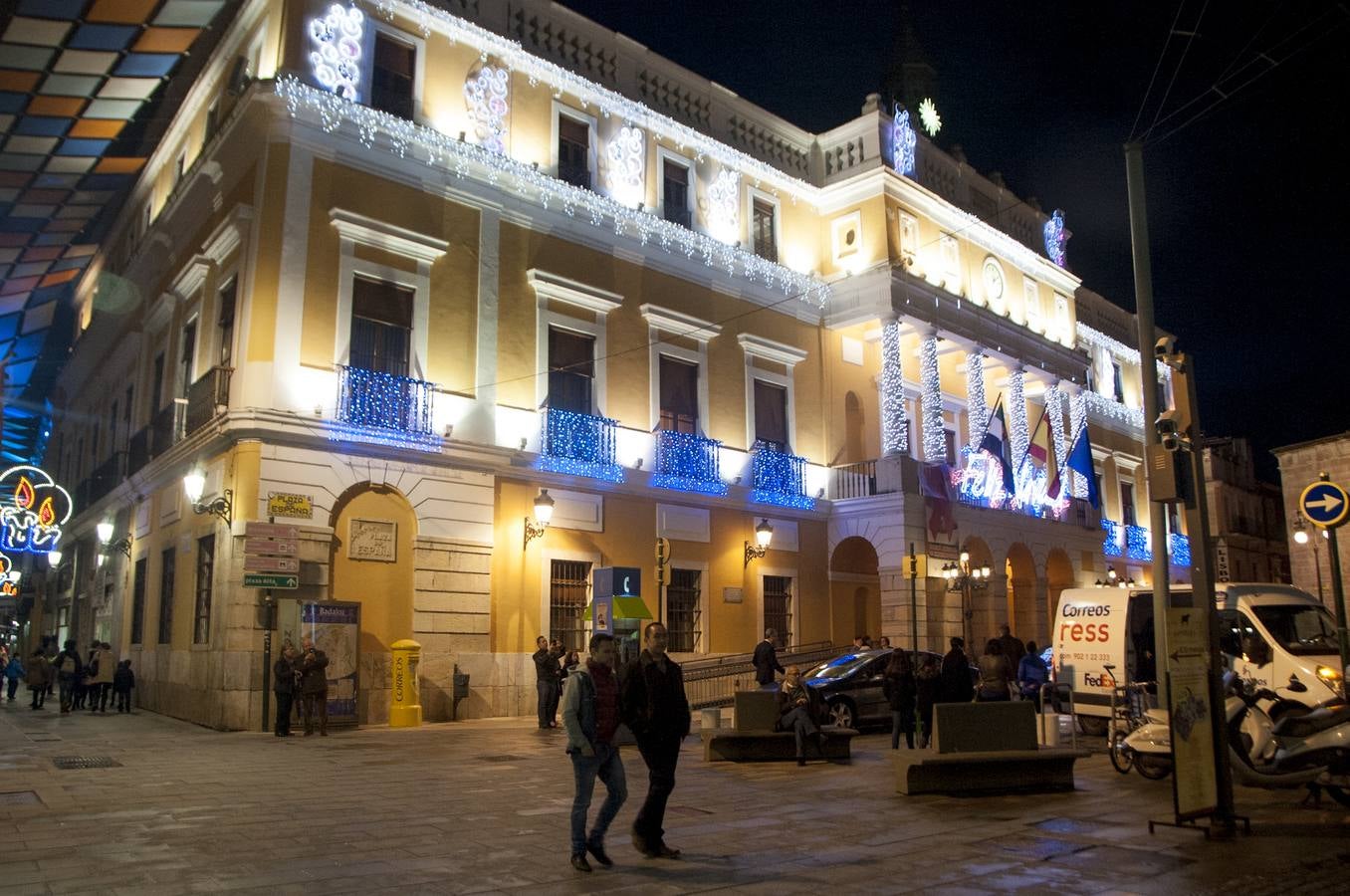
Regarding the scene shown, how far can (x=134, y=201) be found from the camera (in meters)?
28.8

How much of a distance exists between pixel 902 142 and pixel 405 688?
20306 millimetres

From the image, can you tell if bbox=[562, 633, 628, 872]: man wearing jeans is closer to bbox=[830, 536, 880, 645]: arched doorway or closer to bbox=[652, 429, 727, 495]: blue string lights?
bbox=[652, 429, 727, 495]: blue string lights

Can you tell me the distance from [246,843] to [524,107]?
1775cm

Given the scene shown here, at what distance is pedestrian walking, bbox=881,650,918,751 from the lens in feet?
50.3

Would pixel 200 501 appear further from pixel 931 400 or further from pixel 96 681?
pixel 931 400

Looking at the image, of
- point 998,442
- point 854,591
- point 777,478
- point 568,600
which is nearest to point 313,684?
point 568,600

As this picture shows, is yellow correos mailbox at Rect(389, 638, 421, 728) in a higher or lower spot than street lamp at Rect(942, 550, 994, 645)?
lower

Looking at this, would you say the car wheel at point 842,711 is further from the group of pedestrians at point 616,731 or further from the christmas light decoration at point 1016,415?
the christmas light decoration at point 1016,415

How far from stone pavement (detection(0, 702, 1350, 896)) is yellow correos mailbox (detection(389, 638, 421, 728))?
4269 millimetres

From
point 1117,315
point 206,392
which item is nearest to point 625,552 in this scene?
point 206,392

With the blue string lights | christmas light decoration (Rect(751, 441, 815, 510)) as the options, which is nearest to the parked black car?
the blue string lights

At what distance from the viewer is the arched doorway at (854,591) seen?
2781cm

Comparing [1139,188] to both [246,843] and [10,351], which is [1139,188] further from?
[10,351]

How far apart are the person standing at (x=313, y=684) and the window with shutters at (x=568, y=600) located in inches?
219
